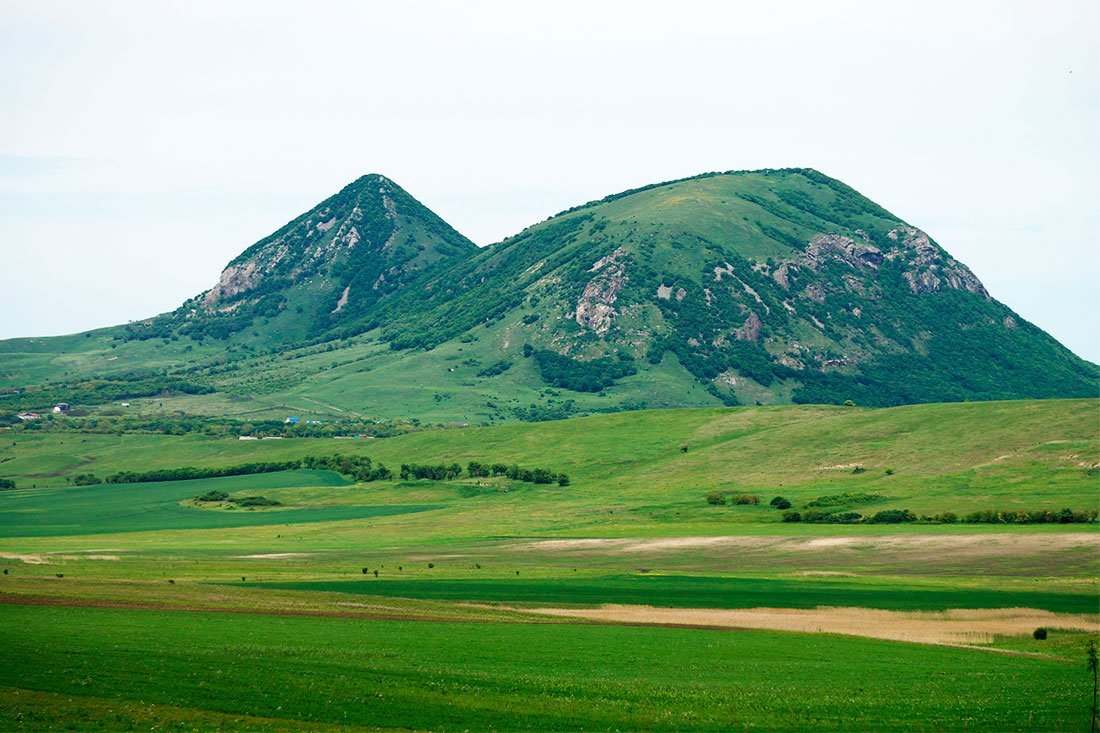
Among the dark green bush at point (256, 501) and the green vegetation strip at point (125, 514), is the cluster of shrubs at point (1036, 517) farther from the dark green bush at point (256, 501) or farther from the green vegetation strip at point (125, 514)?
the dark green bush at point (256, 501)

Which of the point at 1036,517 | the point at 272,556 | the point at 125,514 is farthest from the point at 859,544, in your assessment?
the point at 125,514

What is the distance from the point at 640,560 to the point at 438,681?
64586mm

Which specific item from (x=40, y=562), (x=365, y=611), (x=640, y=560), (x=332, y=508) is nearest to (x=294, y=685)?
(x=365, y=611)

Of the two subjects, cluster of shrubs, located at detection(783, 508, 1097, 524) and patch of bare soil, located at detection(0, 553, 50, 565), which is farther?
cluster of shrubs, located at detection(783, 508, 1097, 524)

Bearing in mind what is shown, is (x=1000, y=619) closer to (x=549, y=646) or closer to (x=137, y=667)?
(x=549, y=646)

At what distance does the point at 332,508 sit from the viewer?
18412 centimetres

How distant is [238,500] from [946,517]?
116253 mm

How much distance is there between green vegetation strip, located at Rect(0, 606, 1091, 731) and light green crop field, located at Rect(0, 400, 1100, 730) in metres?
0.21

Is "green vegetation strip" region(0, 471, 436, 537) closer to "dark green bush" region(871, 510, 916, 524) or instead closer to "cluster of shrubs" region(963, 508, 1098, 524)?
"dark green bush" region(871, 510, 916, 524)

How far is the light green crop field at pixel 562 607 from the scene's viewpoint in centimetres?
5012

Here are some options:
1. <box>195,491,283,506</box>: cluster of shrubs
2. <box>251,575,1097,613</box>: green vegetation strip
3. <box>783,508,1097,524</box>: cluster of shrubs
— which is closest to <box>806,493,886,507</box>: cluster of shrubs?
<box>783,508,1097,524</box>: cluster of shrubs

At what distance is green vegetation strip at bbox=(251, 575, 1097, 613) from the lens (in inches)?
3312

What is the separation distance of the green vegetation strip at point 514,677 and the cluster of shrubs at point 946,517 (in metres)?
71.7

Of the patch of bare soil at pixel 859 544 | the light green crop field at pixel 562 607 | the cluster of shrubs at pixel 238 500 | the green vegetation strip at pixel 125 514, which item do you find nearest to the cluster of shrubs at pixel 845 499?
the light green crop field at pixel 562 607
